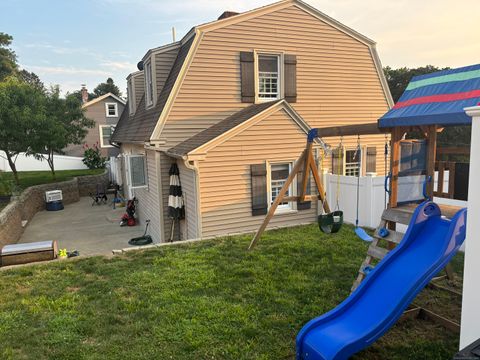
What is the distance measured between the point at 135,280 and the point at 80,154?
32.6 meters

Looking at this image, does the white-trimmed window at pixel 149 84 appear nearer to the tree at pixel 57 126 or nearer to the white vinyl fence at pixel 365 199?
the white vinyl fence at pixel 365 199

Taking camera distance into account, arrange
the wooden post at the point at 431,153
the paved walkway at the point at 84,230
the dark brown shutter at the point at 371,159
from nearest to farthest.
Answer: the wooden post at the point at 431,153 < the paved walkway at the point at 84,230 < the dark brown shutter at the point at 371,159

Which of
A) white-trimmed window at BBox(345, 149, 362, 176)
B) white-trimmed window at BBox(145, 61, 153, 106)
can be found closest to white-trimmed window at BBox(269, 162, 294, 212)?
white-trimmed window at BBox(345, 149, 362, 176)

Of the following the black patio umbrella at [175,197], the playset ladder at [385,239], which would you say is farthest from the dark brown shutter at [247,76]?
the playset ladder at [385,239]

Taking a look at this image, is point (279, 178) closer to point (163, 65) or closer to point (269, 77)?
point (269, 77)

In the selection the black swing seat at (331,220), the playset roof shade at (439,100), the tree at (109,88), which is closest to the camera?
the playset roof shade at (439,100)

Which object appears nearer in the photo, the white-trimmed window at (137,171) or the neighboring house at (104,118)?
the white-trimmed window at (137,171)

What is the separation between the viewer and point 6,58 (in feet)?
146

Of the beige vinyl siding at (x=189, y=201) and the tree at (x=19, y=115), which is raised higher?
the tree at (x=19, y=115)

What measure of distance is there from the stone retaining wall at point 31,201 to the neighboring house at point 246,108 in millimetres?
4306

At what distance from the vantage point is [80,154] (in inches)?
1388

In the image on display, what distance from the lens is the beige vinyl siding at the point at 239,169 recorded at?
9422mm

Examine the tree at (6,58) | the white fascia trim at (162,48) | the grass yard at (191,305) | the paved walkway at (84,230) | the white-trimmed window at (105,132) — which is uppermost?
the tree at (6,58)

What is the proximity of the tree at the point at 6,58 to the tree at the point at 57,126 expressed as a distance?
2809cm
